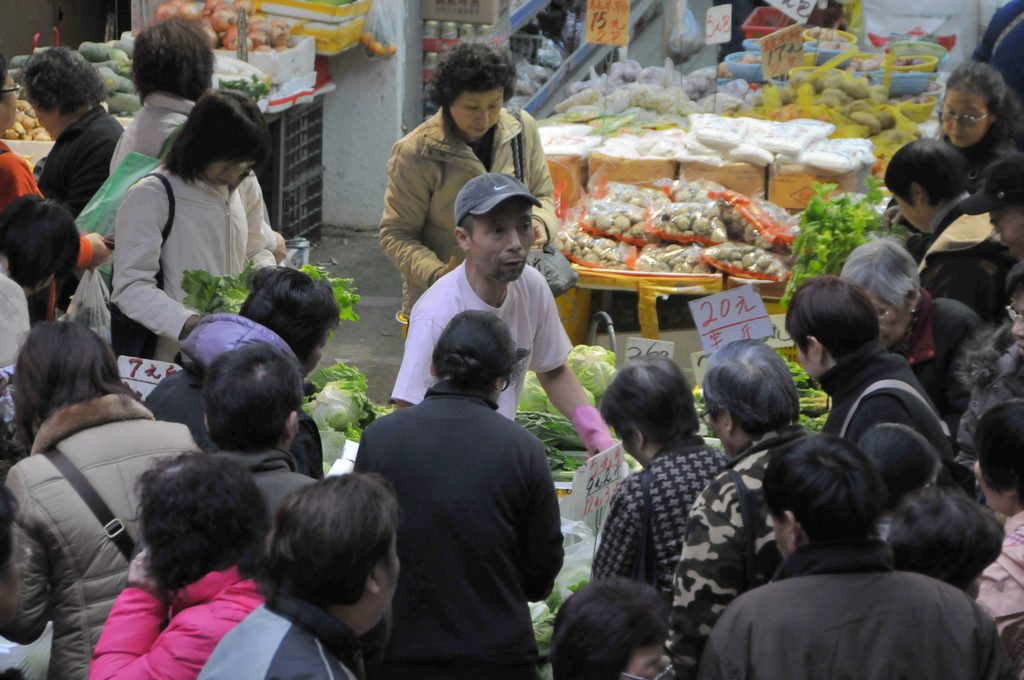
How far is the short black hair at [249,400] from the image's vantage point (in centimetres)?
286

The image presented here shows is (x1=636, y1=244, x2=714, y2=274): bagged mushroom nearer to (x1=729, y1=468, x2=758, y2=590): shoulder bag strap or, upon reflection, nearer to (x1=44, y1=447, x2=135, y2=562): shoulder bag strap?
(x1=729, y1=468, x2=758, y2=590): shoulder bag strap

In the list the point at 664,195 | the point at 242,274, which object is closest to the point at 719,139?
the point at 664,195

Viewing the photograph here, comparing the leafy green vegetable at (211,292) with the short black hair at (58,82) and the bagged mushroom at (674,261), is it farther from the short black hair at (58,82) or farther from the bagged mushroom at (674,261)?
the bagged mushroom at (674,261)

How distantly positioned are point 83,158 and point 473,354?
2820mm

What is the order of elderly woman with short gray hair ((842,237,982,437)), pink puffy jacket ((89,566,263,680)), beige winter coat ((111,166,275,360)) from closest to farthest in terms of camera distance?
pink puffy jacket ((89,566,263,680))
elderly woman with short gray hair ((842,237,982,437))
beige winter coat ((111,166,275,360))

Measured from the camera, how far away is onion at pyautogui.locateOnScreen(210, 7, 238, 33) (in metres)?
8.38

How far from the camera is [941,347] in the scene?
4.12 meters

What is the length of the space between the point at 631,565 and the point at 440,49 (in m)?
7.69

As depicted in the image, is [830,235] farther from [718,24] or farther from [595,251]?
[718,24]

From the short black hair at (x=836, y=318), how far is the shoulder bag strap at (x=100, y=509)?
1.78m

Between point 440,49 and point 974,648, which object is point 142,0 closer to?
point 440,49

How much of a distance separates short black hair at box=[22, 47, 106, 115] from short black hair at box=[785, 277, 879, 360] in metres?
3.10

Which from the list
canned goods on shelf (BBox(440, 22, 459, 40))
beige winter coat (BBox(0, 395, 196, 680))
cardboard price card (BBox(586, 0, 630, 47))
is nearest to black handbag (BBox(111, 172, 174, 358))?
beige winter coat (BBox(0, 395, 196, 680))

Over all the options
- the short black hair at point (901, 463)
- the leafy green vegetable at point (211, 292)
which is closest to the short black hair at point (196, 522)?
the short black hair at point (901, 463)
